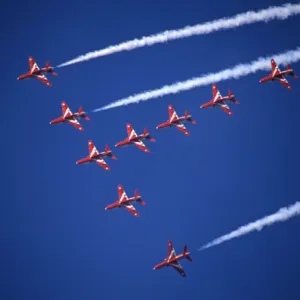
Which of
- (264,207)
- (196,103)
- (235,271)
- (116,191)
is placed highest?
(196,103)

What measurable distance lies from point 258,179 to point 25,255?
64.1 feet

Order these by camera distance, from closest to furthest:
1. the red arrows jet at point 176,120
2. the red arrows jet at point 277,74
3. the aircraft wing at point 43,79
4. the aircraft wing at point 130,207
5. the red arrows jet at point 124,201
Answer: the red arrows jet at point 277,74 < the red arrows jet at point 176,120 < the red arrows jet at point 124,201 < the aircraft wing at point 130,207 < the aircraft wing at point 43,79

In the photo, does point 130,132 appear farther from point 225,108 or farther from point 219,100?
point 225,108

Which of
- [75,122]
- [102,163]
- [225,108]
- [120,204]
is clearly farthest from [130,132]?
[225,108]

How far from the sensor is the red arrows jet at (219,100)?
62094mm

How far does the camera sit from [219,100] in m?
62.5

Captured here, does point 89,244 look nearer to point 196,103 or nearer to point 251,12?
point 196,103

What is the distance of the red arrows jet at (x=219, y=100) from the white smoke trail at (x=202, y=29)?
15.3ft

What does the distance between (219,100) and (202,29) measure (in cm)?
548

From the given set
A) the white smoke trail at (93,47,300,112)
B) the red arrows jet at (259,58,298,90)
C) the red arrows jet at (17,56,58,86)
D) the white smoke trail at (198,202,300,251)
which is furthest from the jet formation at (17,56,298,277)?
the white smoke trail at (198,202,300,251)

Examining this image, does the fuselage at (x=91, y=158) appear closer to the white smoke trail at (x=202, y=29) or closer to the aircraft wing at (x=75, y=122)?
the aircraft wing at (x=75, y=122)

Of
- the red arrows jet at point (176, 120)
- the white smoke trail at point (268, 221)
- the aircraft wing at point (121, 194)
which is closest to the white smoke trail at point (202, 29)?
the red arrows jet at point (176, 120)

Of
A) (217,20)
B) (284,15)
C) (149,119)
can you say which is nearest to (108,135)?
(149,119)

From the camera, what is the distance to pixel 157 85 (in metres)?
64.2
